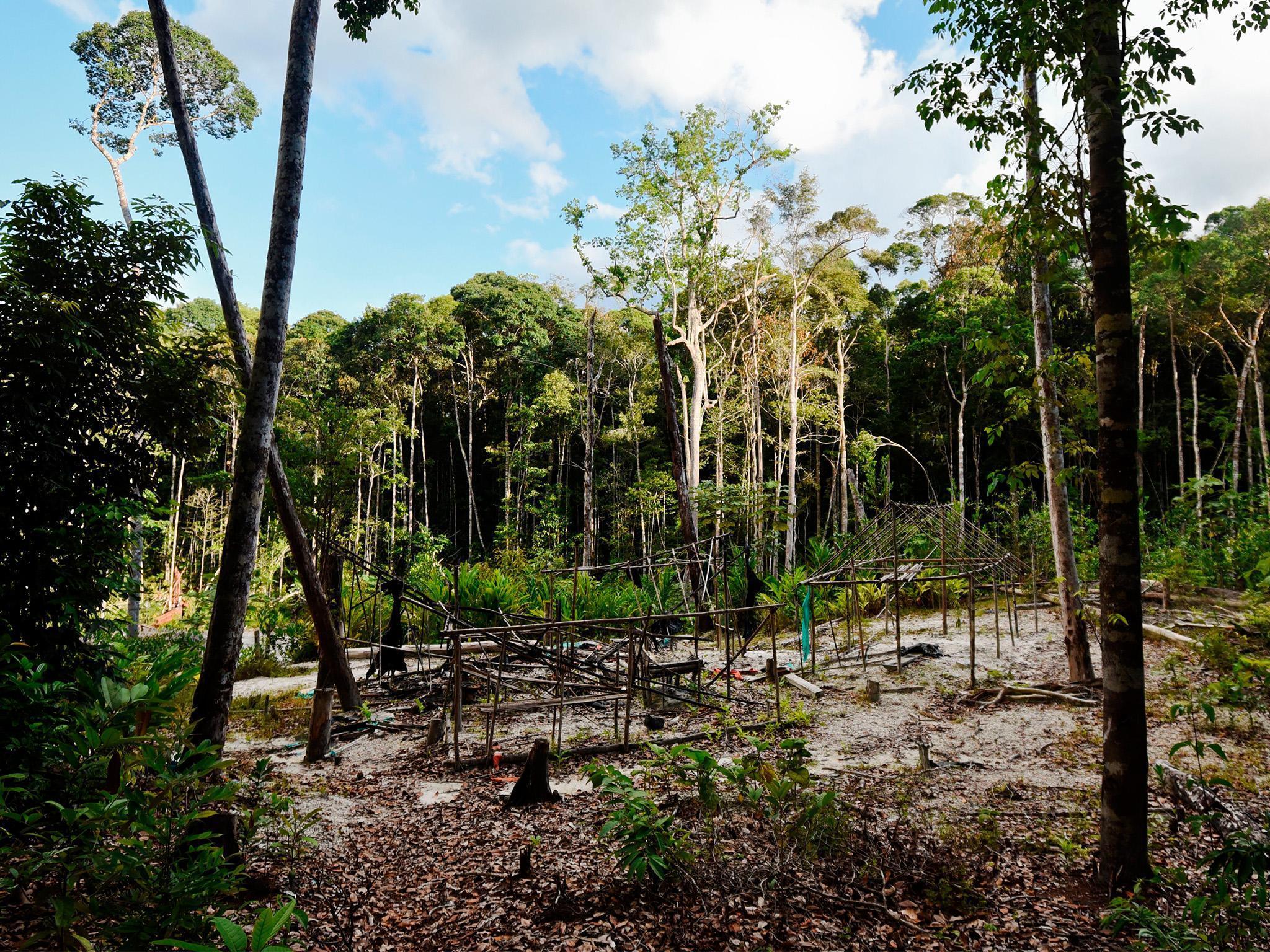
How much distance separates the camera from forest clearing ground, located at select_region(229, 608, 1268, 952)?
2850 mm

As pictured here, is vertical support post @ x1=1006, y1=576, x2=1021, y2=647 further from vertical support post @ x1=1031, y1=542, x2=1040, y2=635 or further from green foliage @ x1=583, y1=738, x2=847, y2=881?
green foliage @ x1=583, y1=738, x2=847, y2=881

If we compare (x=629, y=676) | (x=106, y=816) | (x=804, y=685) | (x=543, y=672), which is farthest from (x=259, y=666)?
(x=106, y=816)

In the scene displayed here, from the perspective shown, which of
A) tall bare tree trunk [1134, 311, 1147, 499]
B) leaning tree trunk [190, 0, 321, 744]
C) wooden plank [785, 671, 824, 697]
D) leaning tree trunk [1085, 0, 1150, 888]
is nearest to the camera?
leaning tree trunk [1085, 0, 1150, 888]

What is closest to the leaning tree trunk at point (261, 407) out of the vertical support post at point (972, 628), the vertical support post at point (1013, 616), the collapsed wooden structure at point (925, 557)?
the vertical support post at point (972, 628)

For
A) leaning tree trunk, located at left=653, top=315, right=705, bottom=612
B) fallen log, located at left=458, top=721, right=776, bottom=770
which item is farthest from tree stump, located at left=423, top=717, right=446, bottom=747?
leaning tree trunk, located at left=653, top=315, right=705, bottom=612

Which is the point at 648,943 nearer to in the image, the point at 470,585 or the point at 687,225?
the point at 470,585

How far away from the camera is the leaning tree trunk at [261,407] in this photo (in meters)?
4.70

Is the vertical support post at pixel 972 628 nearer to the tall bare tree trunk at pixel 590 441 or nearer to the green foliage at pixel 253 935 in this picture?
the green foliage at pixel 253 935

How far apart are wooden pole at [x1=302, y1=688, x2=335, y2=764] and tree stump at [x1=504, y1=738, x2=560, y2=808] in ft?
6.82

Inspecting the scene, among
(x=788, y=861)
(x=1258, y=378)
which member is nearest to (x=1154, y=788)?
(x=788, y=861)

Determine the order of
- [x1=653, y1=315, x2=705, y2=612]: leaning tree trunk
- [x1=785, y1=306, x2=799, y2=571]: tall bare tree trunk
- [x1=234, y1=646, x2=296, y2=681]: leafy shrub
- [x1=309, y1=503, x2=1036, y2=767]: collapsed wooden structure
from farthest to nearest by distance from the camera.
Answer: [x1=785, y1=306, x2=799, y2=571]: tall bare tree trunk < [x1=653, y1=315, x2=705, y2=612]: leaning tree trunk < [x1=234, y1=646, x2=296, y2=681]: leafy shrub < [x1=309, y1=503, x2=1036, y2=767]: collapsed wooden structure

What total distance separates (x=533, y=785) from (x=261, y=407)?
337 cm

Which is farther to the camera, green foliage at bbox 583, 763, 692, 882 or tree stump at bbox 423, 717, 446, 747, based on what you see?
tree stump at bbox 423, 717, 446, 747

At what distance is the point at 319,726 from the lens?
550 cm
